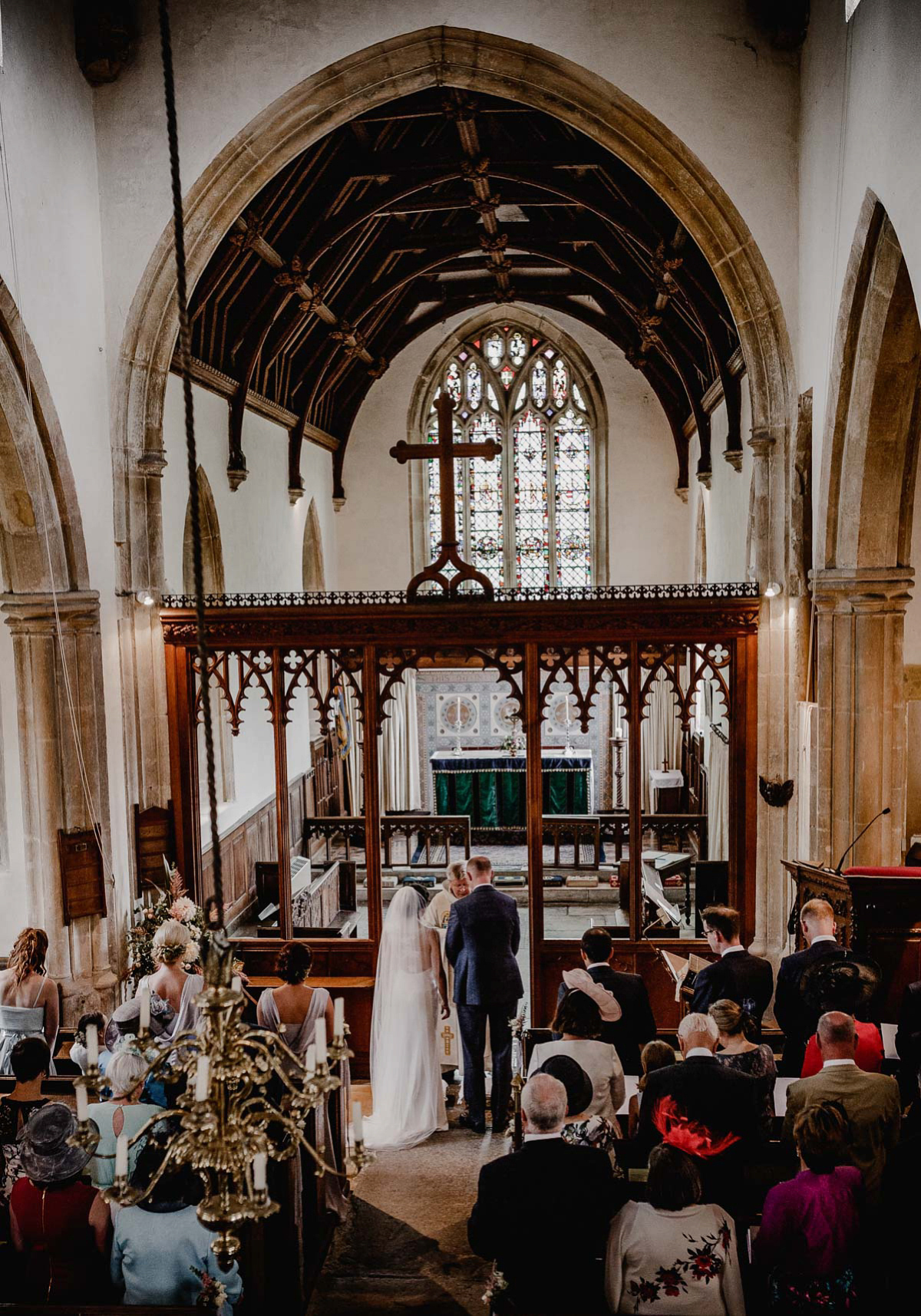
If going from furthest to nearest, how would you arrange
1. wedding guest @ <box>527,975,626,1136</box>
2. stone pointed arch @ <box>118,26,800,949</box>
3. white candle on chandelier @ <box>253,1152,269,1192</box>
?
stone pointed arch @ <box>118,26,800,949</box> < wedding guest @ <box>527,975,626,1136</box> < white candle on chandelier @ <box>253,1152,269,1192</box>

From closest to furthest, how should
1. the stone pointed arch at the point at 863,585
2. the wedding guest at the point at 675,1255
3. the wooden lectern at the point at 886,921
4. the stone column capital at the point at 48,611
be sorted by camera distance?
the wedding guest at the point at 675,1255, the wooden lectern at the point at 886,921, the stone pointed arch at the point at 863,585, the stone column capital at the point at 48,611

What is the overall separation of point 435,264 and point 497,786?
5.55 meters

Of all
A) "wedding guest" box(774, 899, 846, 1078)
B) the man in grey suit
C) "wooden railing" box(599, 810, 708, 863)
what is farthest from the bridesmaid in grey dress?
"wooden railing" box(599, 810, 708, 863)

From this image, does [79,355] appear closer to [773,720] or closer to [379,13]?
[379,13]

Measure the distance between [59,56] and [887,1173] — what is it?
6.70 m

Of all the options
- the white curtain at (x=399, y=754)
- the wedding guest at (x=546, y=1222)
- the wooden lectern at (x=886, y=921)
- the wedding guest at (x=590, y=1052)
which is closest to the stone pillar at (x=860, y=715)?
the wooden lectern at (x=886, y=921)

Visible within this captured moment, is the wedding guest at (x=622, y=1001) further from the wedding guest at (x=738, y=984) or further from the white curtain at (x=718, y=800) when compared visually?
the white curtain at (x=718, y=800)

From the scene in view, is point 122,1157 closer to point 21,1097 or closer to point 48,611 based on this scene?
point 21,1097

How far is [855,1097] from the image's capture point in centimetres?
326

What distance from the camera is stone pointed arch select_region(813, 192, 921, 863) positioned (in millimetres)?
5508

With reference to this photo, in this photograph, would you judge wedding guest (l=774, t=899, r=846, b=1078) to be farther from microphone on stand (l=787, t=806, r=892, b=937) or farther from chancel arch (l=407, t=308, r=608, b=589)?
chancel arch (l=407, t=308, r=608, b=589)

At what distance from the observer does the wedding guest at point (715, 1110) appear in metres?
3.30

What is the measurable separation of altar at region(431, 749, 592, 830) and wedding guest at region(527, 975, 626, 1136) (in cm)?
838

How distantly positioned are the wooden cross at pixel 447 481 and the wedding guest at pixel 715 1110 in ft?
10.8
